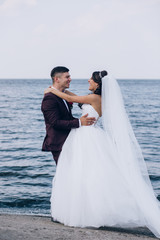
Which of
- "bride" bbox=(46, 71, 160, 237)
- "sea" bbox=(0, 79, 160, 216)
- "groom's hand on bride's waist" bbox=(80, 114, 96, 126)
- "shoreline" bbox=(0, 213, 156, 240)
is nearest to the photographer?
"shoreline" bbox=(0, 213, 156, 240)

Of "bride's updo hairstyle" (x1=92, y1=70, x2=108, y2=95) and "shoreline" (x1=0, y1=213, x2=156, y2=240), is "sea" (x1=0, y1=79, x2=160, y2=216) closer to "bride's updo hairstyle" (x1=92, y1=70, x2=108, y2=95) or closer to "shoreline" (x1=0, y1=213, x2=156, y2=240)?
"shoreline" (x1=0, y1=213, x2=156, y2=240)

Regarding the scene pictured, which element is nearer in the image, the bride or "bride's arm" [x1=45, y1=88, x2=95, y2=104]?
the bride

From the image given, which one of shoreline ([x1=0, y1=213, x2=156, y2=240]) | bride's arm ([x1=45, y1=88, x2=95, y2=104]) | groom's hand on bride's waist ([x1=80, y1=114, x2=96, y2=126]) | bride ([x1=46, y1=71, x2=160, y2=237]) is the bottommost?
shoreline ([x1=0, y1=213, x2=156, y2=240])

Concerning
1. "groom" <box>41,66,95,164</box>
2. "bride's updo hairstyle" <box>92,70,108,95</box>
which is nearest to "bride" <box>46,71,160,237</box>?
"bride's updo hairstyle" <box>92,70,108,95</box>

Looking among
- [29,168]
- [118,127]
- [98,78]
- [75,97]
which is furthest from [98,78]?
[29,168]

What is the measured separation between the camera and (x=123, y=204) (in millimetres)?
5008

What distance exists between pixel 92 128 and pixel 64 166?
2.47 feet

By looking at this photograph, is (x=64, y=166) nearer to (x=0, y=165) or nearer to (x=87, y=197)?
(x=87, y=197)

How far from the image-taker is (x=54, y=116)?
5285mm

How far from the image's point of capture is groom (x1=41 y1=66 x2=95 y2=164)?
5.31 m

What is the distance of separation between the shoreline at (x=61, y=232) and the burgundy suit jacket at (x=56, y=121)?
4.09ft

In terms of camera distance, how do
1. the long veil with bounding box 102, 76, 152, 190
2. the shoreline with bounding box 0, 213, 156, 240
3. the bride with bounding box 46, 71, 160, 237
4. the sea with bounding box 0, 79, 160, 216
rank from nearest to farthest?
the shoreline with bounding box 0, 213, 156, 240
the bride with bounding box 46, 71, 160, 237
the long veil with bounding box 102, 76, 152, 190
the sea with bounding box 0, 79, 160, 216

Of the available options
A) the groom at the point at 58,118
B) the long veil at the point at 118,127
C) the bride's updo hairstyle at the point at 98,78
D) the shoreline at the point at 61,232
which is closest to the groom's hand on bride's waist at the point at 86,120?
the groom at the point at 58,118

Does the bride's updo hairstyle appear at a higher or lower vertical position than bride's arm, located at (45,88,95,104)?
higher
